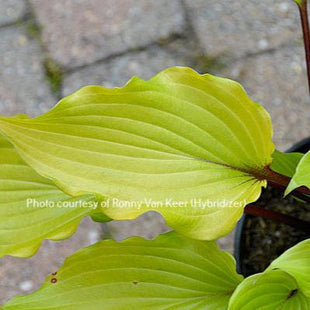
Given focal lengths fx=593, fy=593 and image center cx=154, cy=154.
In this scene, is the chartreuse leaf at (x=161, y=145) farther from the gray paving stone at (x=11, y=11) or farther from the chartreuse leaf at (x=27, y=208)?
the gray paving stone at (x=11, y=11)

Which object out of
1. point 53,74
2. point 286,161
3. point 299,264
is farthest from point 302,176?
point 53,74

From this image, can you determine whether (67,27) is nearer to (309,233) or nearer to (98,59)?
(98,59)

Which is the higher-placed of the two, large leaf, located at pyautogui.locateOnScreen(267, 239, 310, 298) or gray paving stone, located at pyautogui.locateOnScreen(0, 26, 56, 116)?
large leaf, located at pyautogui.locateOnScreen(267, 239, 310, 298)

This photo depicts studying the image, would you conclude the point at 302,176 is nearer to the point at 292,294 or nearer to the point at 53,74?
the point at 292,294

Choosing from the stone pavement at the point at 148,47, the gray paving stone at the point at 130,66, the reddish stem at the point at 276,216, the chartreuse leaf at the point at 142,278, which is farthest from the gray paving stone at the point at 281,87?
the chartreuse leaf at the point at 142,278

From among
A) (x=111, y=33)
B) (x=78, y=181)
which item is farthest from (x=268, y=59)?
(x=78, y=181)

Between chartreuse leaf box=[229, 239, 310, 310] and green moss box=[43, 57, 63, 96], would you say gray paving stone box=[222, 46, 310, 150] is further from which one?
chartreuse leaf box=[229, 239, 310, 310]

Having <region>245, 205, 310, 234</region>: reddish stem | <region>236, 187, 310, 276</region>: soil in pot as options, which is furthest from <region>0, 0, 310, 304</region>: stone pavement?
<region>245, 205, 310, 234</region>: reddish stem
